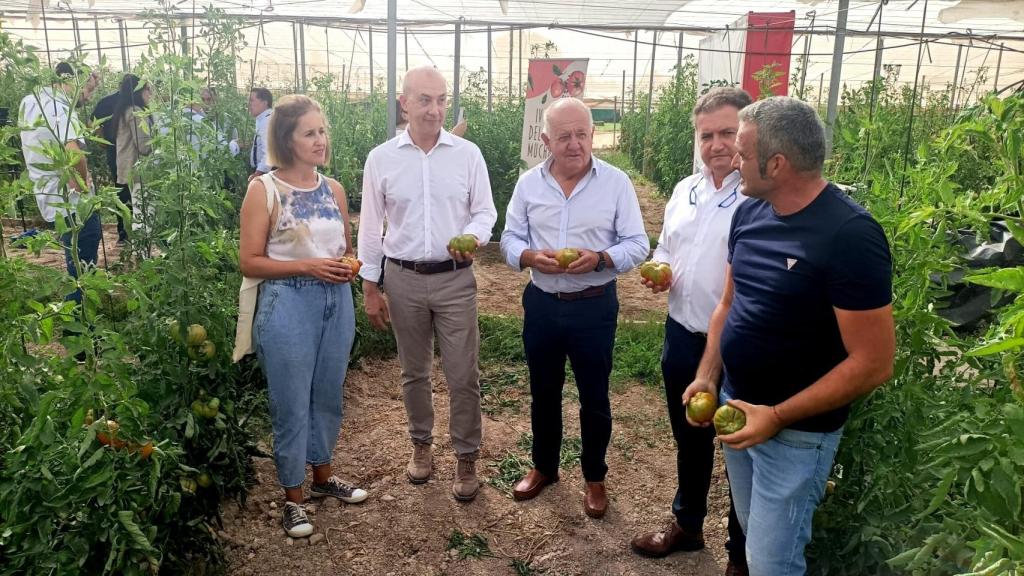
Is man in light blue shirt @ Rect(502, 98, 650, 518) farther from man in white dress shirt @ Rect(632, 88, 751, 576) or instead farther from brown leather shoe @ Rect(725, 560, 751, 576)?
brown leather shoe @ Rect(725, 560, 751, 576)

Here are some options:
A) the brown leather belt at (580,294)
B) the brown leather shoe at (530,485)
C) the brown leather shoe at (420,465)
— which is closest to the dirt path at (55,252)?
the brown leather shoe at (420,465)

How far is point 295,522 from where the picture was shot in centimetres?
331

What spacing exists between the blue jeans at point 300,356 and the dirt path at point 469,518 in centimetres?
33

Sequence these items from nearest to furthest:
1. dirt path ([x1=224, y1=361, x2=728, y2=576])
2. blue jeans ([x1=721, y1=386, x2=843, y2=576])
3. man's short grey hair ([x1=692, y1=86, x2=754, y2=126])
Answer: blue jeans ([x1=721, y1=386, x2=843, y2=576]) < man's short grey hair ([x1=692, y1=86, x2=754, y2=126]) < dirt path ([x1=224, y1=361, x2=728, y2=576])

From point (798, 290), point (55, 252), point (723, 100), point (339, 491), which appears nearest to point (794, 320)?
point (798, 290)

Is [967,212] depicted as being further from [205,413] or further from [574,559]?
[205,413]

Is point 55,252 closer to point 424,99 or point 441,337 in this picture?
point 441,337

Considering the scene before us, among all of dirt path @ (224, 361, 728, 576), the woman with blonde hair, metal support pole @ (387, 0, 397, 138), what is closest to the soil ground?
dirt path @ (224, 361, 728, 576)

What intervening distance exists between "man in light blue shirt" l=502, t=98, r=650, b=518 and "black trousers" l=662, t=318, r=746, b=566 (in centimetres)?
37

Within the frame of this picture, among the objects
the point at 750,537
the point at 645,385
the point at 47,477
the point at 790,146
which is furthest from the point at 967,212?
the point at 645,385

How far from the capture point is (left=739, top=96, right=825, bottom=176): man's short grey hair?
194cm

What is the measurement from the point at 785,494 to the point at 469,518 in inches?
71.3

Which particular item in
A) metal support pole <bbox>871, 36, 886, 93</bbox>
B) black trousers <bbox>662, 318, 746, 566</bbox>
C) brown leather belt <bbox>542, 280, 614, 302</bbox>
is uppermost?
metal support pole <bbox>871, 36, 886, 93</bbox>

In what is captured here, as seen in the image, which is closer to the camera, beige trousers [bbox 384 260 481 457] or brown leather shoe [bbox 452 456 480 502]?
beige trousers [bbox 384 260 481 457]
